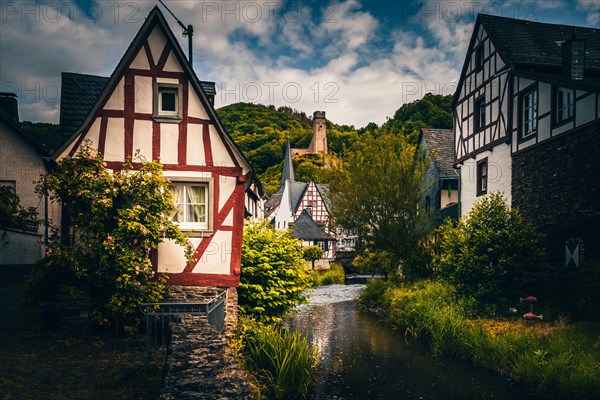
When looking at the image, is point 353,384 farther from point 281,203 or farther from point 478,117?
point 281,203

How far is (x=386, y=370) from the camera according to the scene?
12680mm

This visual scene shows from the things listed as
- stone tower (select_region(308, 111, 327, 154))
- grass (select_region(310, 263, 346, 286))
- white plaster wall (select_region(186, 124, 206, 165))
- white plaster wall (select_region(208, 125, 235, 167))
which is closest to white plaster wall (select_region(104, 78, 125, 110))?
white plaster wall (select_region(186, 124, 206, 165))

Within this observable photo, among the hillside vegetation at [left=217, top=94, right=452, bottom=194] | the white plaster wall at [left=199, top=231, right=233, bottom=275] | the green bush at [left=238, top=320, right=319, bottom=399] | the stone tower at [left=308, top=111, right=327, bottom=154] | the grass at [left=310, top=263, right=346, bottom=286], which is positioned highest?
the stone tower at [left=308, top=111, right=327, bottom=154]

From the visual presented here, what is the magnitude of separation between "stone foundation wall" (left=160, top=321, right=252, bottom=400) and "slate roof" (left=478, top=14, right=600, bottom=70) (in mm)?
17177

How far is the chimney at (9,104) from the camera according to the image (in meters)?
23.2

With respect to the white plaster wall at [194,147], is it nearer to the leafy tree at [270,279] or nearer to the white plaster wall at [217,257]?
the white plaster wall at [217,257]

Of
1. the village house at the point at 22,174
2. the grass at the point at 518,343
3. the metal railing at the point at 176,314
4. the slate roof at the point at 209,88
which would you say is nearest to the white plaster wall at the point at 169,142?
the slate roof at the point at 209,88

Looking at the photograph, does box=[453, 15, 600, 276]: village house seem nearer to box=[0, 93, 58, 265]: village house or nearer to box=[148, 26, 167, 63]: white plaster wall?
box=[148, 26, 167, 63]: white plaster wall

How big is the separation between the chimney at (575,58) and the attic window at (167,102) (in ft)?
50.5

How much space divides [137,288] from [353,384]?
620 cm

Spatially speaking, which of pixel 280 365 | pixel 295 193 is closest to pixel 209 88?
pixel 280 365

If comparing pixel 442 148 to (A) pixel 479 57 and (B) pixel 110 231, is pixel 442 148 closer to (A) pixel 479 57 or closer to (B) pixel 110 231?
(A) pixel 479 57

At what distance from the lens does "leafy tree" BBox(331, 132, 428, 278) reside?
73.0 ft

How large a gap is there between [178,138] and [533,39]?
17.7 meters
